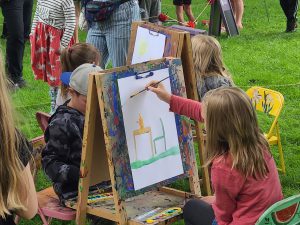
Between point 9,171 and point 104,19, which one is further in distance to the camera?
point 104,19

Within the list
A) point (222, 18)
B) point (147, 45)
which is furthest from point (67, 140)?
point (222, 18)

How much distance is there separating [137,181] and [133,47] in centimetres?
145

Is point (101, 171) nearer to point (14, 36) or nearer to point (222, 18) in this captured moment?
point (14, 36)

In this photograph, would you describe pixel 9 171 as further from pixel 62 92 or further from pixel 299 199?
pixel 62 92

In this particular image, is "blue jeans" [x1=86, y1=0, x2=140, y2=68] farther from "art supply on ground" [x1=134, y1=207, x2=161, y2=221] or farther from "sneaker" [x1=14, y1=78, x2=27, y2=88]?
"sneaker" [x1=14, y1=78, x2=27, y2=88]

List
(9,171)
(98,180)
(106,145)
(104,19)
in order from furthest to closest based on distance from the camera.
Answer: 1. (104,19)
2. (98,180)
3. (106,145)
4. (9,171)

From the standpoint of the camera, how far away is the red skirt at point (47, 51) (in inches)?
232

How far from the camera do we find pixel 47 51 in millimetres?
6016

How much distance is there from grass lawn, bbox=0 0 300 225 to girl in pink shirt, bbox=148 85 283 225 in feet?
5.11

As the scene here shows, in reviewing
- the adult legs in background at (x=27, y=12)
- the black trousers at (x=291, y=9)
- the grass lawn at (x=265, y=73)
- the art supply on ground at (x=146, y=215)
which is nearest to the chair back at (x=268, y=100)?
the grass lawn at (x=265, y=73)

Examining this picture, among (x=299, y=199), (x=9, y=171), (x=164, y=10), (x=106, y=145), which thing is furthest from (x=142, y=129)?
(x=164, y=10)

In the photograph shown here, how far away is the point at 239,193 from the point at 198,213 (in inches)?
17.3

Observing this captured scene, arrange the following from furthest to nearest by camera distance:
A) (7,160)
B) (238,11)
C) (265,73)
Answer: (238,11) < (265,73) < (7,160)

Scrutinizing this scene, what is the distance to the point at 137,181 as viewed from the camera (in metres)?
3.49
